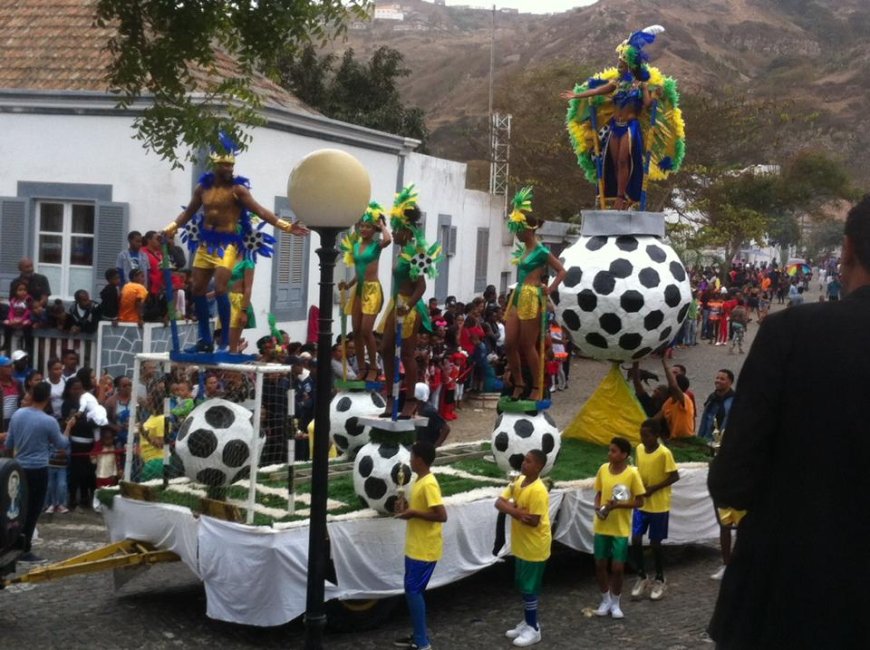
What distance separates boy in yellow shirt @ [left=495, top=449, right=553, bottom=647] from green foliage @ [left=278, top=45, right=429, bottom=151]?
23210 mm

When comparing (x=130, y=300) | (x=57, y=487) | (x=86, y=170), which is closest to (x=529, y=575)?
(x=57, y=487)

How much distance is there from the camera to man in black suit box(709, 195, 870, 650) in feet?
11.3

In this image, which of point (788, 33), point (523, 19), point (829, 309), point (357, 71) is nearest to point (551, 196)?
point (357, 71)

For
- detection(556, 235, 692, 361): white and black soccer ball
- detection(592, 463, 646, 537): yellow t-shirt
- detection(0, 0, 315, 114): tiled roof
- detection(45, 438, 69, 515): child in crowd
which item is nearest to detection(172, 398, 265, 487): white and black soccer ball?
detection(592, 463, 646, 537): yellow t-shirt

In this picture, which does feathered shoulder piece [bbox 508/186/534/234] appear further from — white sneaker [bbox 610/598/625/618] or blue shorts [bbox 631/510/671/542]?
white sneaker [bbox 610/598/625/618]

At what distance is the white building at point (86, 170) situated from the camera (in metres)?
17.5

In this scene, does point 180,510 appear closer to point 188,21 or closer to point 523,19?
point 188,21

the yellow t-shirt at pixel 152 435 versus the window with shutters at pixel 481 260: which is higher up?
the window with shutters at pixel 481 260

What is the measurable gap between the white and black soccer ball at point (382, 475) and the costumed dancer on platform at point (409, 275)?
→ 2.44ft

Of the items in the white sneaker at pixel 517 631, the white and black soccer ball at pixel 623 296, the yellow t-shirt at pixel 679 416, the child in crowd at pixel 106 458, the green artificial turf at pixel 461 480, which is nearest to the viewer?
the white sneaker at pixel 517 631

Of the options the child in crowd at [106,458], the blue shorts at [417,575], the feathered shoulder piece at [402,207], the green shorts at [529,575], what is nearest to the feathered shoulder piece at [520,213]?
the feathered shoulder piece at [402,207]

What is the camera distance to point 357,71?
1260 inches

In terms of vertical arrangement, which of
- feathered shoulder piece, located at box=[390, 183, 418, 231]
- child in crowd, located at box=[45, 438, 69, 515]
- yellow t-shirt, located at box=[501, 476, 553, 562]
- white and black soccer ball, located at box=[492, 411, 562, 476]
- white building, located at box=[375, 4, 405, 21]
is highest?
white building, located at box=[375, 4, 405, 21]

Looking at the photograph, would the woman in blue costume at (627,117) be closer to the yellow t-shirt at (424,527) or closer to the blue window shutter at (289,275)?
the yellow t-shirt at (424,527)
